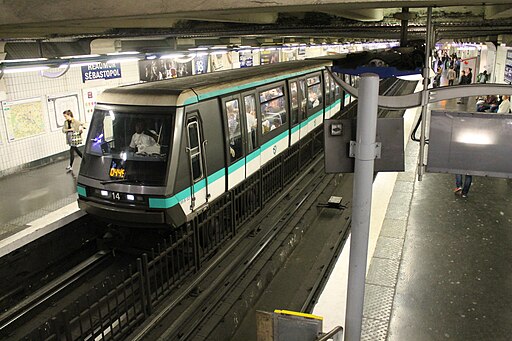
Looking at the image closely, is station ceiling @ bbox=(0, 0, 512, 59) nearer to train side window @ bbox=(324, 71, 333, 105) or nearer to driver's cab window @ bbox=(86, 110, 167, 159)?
driver's cab window @ bbox=(86, 110, 167, 159)

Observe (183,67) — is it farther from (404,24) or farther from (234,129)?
(404,24)

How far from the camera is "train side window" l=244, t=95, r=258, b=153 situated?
25.5 feet

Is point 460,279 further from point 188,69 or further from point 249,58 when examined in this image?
point 249,58

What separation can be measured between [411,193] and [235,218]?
12.5 feet

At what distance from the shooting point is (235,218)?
759 centimetres

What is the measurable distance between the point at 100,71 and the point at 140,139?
832 cm

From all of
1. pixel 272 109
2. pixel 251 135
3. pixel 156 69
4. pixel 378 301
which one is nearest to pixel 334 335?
pixel 378 301

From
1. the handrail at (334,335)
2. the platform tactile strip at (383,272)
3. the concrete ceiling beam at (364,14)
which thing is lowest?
the platform tactile strip at (383,272)

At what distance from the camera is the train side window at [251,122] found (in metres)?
7.77

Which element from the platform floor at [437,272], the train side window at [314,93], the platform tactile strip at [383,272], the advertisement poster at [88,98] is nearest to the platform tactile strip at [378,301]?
the platform floor at [437,272]

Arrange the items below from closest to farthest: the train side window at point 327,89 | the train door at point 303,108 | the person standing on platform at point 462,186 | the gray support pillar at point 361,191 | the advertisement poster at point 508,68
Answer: the gray support pillar at point 361,191 → the person standing on platform at point 462,186 → the train door at point 303,108 → the advertisement poster at point 508,68 → the train side window at point 327,89

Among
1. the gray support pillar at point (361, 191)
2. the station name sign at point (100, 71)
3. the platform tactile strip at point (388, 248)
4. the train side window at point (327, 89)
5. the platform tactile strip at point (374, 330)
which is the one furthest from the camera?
the station name sign at point (100, 71)

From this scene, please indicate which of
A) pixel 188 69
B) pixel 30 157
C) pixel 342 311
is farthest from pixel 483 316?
pixel 188 69

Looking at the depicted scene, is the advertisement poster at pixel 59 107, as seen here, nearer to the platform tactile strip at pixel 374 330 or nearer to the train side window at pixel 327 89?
the train side window at pixel 327 89
